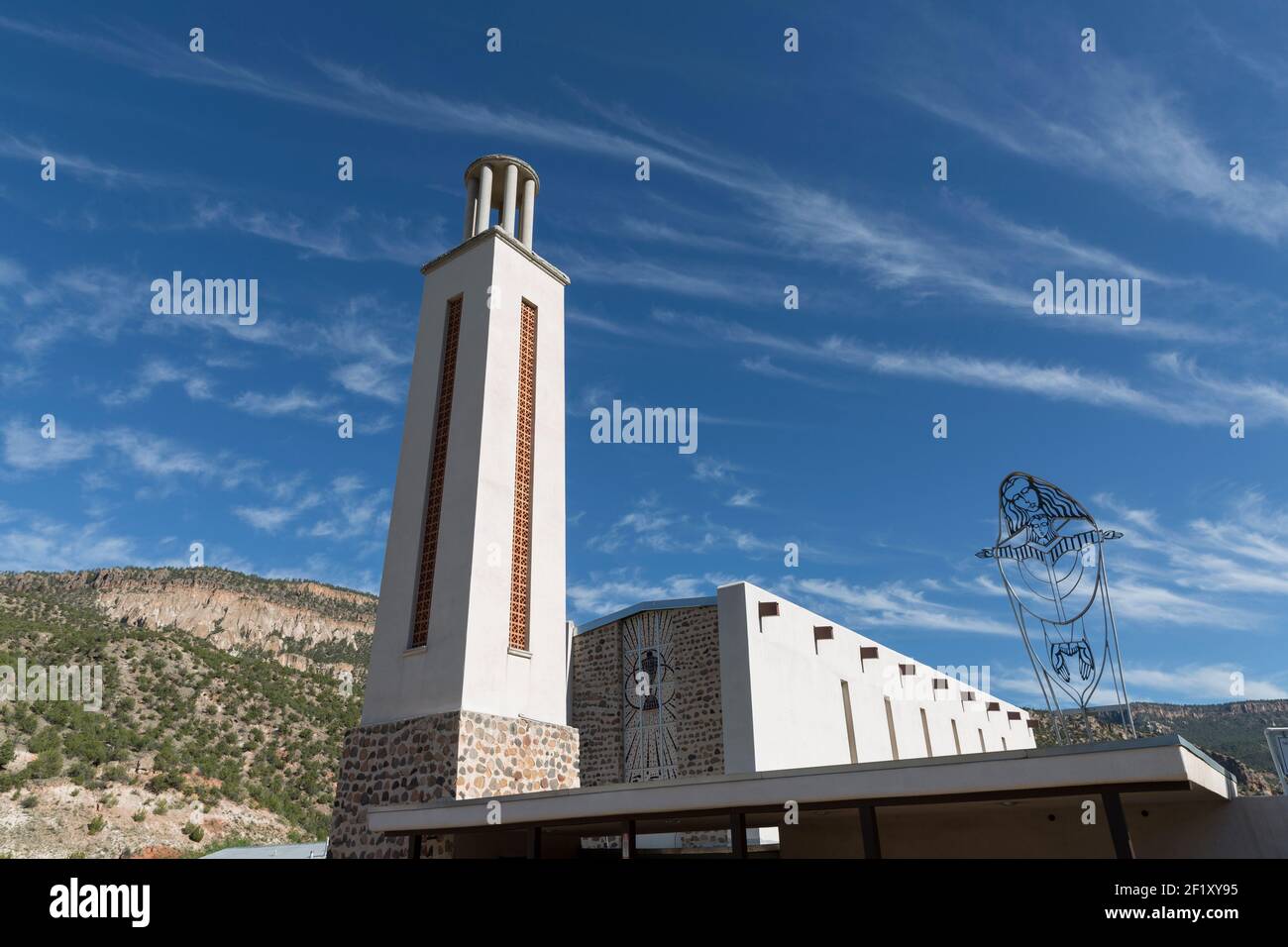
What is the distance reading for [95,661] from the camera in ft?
118

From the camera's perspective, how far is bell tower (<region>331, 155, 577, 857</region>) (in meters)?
12.6

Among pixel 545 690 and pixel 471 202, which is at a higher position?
pixel 471 202

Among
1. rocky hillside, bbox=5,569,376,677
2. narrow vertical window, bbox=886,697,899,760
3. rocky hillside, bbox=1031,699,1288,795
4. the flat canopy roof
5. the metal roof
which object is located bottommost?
rocky hillside, bbox=1031,699,1288,795

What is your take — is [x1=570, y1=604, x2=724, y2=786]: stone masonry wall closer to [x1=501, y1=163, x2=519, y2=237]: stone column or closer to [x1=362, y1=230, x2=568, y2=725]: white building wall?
[x1=362, y1=230, x2=568, y2=725]: white building wall

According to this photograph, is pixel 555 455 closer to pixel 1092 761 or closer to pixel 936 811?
pixel 936 811

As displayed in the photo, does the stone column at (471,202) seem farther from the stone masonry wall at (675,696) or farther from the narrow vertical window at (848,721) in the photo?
the narrow vertical window at (848,721)

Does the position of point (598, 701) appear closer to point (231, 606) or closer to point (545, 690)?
point (545, 690)

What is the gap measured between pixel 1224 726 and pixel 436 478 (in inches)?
2103

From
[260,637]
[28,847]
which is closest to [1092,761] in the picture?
[28,847]

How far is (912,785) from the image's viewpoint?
22.2 ft

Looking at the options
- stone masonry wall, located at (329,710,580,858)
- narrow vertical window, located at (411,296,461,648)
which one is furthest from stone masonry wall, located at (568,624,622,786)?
narrow vertical window, located at (411,296,461,648)

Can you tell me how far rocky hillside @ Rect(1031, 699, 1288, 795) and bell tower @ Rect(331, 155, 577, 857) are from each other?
29945 millimetres

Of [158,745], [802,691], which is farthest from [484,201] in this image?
[158,745]
